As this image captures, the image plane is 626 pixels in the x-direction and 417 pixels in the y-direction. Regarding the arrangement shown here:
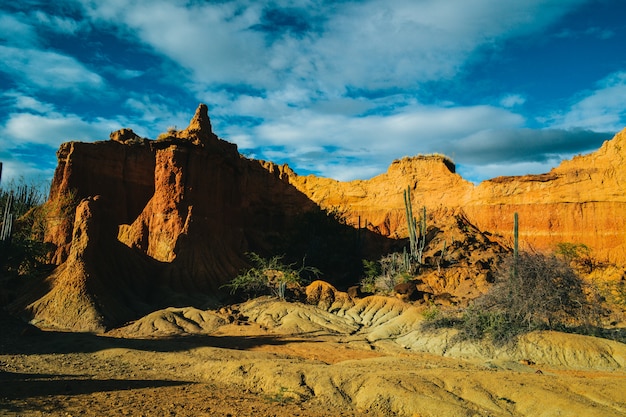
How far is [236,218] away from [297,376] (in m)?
25.6

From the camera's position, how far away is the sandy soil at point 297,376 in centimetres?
901

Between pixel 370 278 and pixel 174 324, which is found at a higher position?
pixel 370 278

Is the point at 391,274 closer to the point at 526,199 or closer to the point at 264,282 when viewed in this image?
the point at 264,282

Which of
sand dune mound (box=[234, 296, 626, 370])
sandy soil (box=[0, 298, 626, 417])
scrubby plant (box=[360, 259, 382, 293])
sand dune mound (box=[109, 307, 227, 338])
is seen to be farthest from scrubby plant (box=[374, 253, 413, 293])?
sand dune mound (box=[109, 307, 227, 338])

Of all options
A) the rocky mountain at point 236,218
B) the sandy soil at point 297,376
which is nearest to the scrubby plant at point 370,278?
the rocky mountain at point 236,218

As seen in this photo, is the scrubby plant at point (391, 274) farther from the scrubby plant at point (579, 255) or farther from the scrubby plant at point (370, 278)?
the scrubby plant at point (579, 255)

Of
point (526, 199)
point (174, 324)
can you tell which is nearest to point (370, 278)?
point (174, 324)

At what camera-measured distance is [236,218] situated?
3609 cm

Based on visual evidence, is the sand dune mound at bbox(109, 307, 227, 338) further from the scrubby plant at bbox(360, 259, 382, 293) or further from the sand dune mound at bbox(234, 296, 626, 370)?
the scrubby plant at bbox(360, 259, 382, 293)

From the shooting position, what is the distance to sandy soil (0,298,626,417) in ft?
29.6

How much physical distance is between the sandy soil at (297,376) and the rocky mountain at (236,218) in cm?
459

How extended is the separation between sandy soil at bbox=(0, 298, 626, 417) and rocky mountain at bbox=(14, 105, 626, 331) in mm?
4592

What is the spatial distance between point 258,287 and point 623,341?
1790 centimetres

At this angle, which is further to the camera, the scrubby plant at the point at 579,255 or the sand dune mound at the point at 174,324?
the scrubby plant at the point at 579,255
